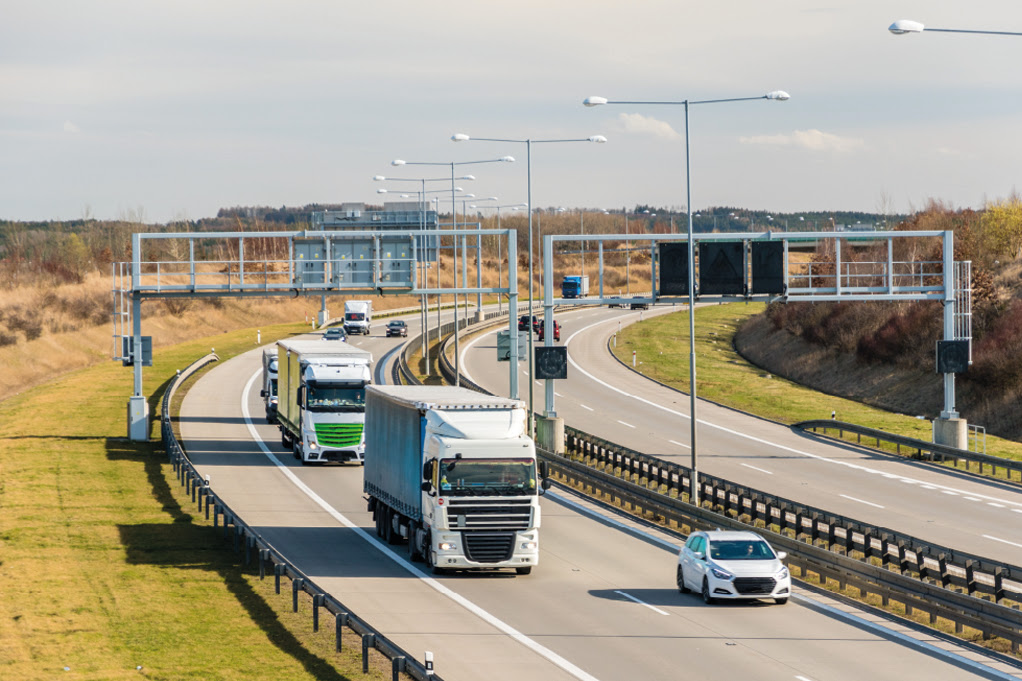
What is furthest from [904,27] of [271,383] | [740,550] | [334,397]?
[271,383]

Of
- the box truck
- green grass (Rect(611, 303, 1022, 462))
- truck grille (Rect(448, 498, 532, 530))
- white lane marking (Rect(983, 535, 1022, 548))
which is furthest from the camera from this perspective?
green grass (Rect(611, 303, 1022, 462))

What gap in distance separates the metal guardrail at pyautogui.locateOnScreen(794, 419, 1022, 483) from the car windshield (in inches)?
805

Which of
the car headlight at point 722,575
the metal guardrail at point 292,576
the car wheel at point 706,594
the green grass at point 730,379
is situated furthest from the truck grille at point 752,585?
the green grass at point 730,379

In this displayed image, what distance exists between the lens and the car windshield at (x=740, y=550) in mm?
26109

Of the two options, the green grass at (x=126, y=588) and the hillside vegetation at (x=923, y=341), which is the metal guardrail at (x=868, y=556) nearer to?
the green grass at (x=126, y=588)

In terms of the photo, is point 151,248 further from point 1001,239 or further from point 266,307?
point 1001,239

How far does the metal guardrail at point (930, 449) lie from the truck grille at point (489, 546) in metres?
22.4

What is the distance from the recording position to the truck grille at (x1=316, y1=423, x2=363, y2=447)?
152ft

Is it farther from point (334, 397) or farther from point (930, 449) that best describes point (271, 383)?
point (930, 449)

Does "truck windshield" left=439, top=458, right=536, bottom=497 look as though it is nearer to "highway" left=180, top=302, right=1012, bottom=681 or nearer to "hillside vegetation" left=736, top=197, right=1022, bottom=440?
"highway" left=180, top=302, right=1012, bottom=681

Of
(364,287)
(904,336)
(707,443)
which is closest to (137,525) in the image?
(364,287)

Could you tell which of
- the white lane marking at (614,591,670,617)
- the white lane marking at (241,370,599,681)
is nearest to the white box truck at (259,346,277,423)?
the white lane marking at (241,370,599,681)

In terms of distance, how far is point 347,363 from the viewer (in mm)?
45656

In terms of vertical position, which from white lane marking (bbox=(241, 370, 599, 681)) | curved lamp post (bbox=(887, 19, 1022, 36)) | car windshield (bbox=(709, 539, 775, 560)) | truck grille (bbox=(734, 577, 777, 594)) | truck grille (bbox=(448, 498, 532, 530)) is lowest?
white lane marking (bbox=(241, 370, 599, 681))
